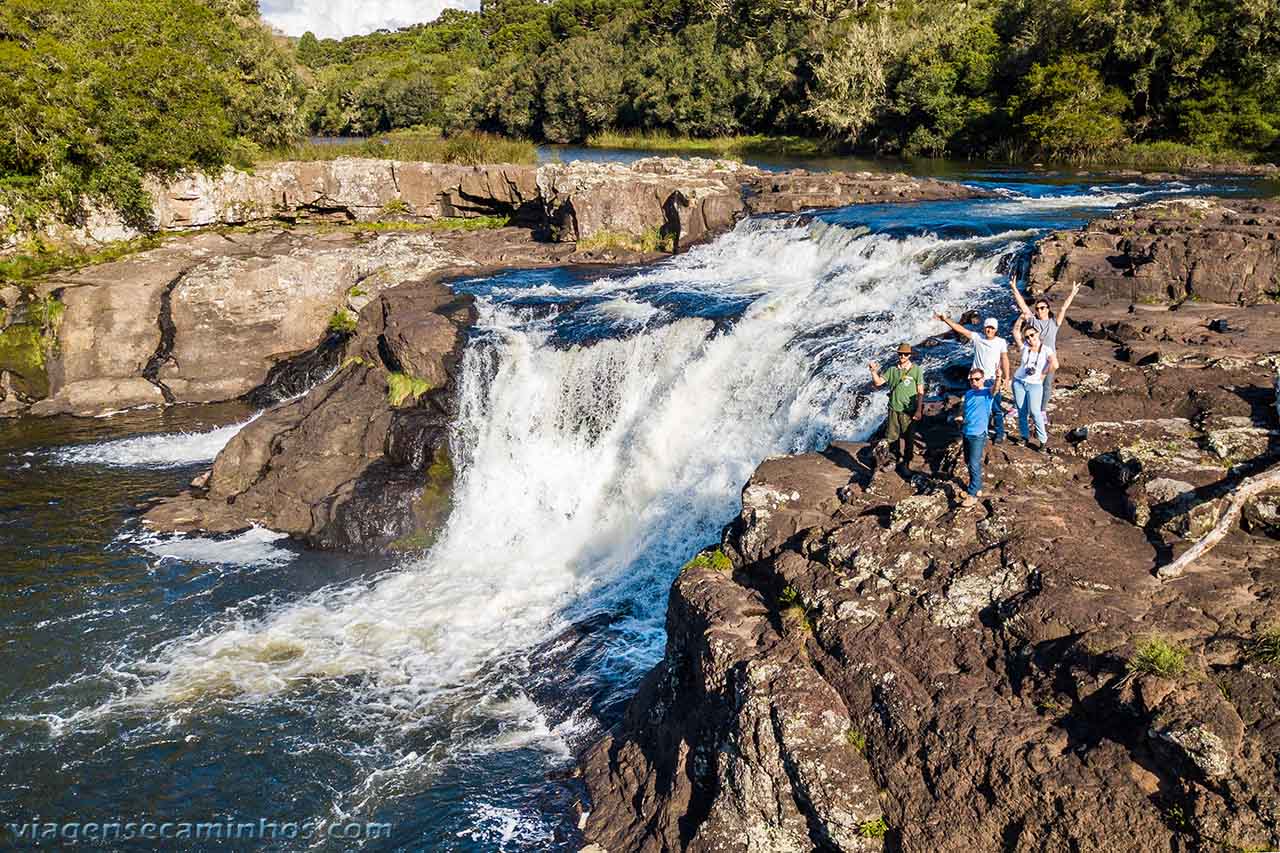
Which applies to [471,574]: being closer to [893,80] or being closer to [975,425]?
[975,425]

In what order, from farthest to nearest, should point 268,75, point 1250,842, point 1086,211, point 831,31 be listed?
point 831,31
point 268,75
point 1086,211
point 1250,842

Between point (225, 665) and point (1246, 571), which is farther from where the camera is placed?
point (225, 665)

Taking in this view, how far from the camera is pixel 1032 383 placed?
1053cm

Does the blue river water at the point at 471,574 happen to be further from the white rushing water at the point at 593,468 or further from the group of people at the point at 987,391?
the group of people at the point at 987,391

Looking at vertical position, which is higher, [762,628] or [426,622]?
[762,628]

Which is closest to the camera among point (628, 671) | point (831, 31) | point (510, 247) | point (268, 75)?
point (628, 671)

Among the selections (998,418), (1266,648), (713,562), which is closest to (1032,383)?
(998,418)

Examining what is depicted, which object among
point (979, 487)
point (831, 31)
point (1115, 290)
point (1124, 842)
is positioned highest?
point (831, 31)

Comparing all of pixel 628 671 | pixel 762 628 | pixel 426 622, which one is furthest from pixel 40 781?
pixel 762 628

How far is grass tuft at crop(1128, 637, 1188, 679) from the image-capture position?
702 centimetres

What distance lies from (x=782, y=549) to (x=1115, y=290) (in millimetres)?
9596

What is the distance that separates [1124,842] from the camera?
261 inches

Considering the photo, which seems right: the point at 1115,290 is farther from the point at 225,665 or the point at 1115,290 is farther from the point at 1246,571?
the point at 225,665

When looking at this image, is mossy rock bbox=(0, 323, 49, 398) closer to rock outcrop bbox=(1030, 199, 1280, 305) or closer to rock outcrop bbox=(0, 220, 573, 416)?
rock outcrop bbox=(0, 220, 573, 416)
